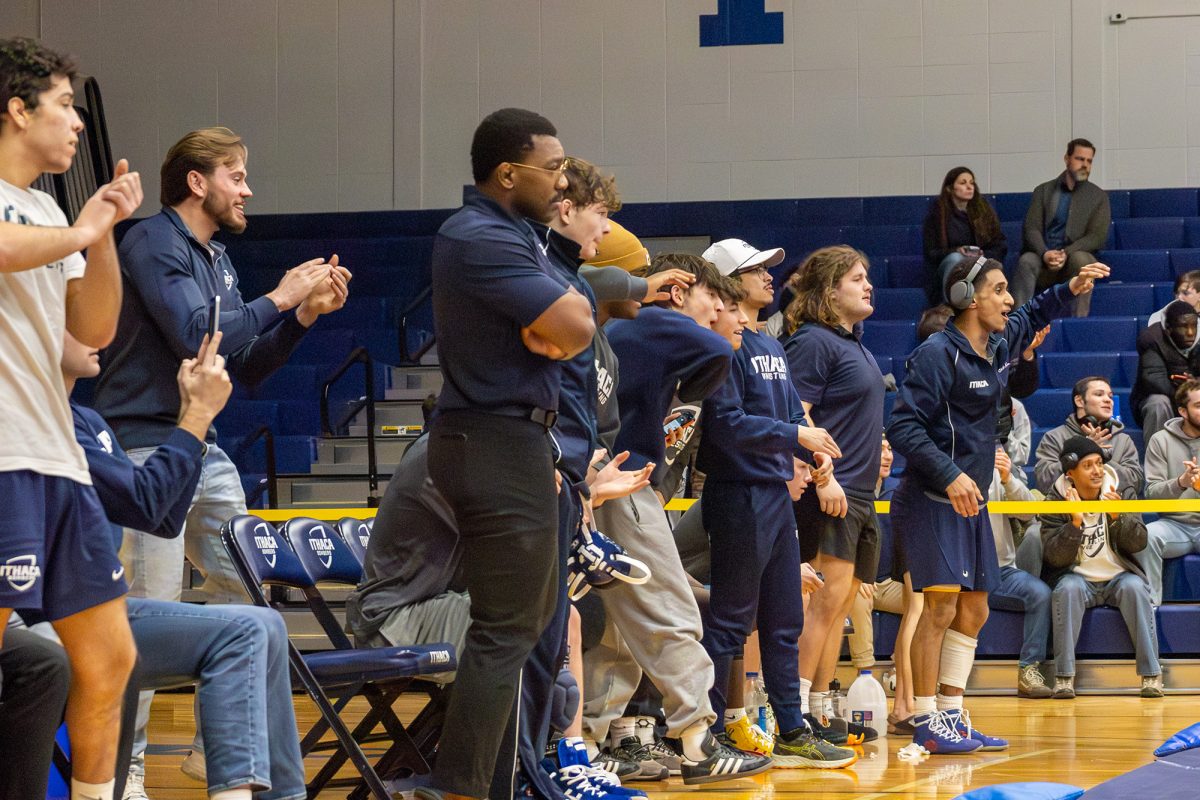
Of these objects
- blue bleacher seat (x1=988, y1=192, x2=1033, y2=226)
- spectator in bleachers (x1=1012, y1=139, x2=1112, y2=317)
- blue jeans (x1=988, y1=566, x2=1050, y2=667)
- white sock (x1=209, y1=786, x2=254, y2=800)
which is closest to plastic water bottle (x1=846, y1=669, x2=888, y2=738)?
blue jeans (x1=988, y1=566, x2=1050, y2=667)

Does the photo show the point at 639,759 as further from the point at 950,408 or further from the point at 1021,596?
the point at 1021,596

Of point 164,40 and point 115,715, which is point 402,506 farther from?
point 164,40

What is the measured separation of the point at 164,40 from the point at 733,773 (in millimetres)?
10146

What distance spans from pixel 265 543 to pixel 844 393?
2.43m

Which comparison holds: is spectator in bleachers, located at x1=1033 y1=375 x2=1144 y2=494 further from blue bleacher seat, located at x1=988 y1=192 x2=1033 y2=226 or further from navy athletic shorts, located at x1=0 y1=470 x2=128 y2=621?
navy athletic shorts, located at x1=0 y1=470 x2=128 y2=621

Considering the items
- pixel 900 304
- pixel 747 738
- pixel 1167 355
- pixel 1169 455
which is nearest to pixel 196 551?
pixel 747 738

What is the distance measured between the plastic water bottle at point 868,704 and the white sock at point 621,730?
1.26 m

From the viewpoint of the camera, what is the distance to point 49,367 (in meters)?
2.75

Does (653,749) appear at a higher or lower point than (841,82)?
lower

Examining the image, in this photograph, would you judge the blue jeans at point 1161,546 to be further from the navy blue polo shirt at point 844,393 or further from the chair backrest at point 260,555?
the chair backrest at point 260,555

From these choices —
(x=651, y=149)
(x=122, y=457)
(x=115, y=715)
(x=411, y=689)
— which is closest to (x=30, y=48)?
(x=122, y=457)

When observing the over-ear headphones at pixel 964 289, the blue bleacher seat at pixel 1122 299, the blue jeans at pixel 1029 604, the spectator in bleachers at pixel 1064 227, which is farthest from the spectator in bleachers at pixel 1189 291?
the over-ear headphones at pixel 964 289

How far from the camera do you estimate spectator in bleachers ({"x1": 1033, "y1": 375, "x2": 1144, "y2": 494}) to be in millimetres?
7922

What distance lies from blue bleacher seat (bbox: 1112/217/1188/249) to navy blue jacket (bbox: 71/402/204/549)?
9.51 meters
